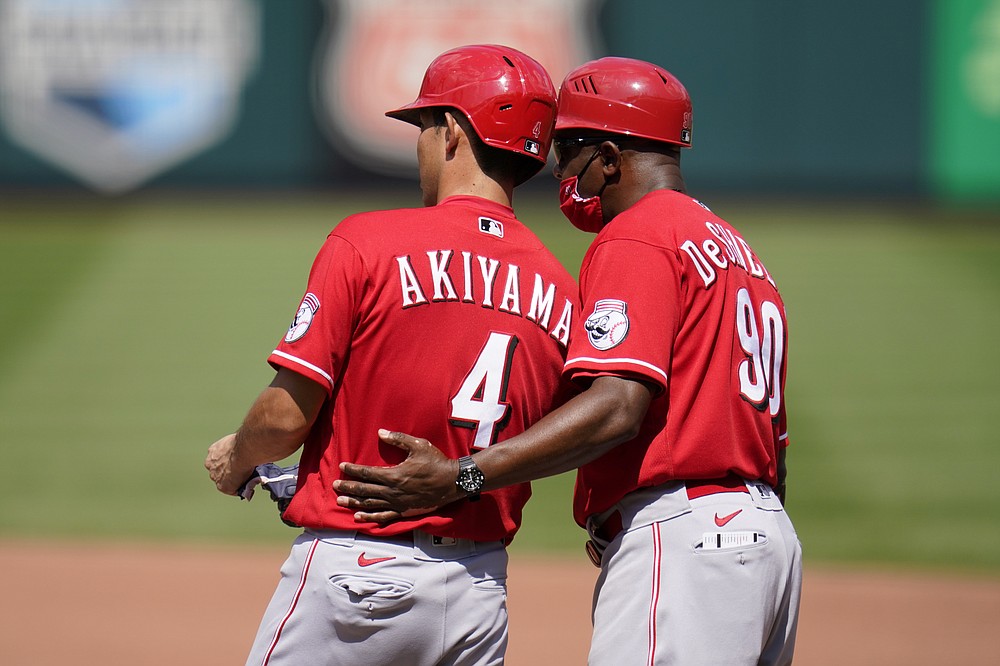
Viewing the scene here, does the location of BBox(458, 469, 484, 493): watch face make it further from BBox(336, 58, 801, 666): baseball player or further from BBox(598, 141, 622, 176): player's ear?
BBox(598, 141, 622, 176): player's ear

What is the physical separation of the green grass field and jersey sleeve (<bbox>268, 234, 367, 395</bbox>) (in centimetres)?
497

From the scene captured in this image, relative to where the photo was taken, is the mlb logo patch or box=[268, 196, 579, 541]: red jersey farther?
the mlb logo patch

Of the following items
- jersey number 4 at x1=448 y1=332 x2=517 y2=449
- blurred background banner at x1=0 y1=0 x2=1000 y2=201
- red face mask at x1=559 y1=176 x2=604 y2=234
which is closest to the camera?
jersey number 4 at x1=448 y1=332 x2=517 y2=449

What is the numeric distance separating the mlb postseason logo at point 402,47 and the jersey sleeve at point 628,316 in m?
12.7

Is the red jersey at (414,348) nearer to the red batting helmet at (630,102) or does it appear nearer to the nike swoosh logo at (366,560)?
the nike swoosh logo at (366,560)

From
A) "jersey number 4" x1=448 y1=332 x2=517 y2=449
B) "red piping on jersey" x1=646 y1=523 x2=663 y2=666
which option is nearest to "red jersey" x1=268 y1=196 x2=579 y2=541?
"jersey number 4" x1=448 y1=332 x2=517 y2=449

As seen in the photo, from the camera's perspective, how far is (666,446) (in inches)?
103

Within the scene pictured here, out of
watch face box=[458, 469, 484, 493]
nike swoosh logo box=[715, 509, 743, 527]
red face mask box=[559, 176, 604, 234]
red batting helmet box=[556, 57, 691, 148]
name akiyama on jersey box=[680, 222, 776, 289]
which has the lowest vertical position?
nike swoosh logo box=[715, 509, 743, 527]

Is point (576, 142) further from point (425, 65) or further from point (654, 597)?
point (425, 65)

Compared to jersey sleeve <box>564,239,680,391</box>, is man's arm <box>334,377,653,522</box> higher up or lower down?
lower down

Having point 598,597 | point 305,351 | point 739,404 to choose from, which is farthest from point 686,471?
point 305,351

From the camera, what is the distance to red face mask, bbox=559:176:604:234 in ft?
9.69

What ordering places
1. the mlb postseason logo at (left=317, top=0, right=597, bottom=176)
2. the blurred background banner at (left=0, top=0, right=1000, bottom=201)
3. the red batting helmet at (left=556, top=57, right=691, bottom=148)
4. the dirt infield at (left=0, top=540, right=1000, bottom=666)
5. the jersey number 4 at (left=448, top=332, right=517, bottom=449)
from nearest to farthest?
the jersey number 4 at (left=448, top=332, right=517, bottom=449) → the red batting helmet at (left=556, top=57, right=691, bottom=148) → the dirt infield at (left=0, top=540, right=1000, bottom=666) → the blurred background banner at (left=0, top=0, right=1000, bottom=201) → the mlb postseason logo at (left=317, top=0, right=597, bottom=176)

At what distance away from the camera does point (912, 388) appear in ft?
33.8
